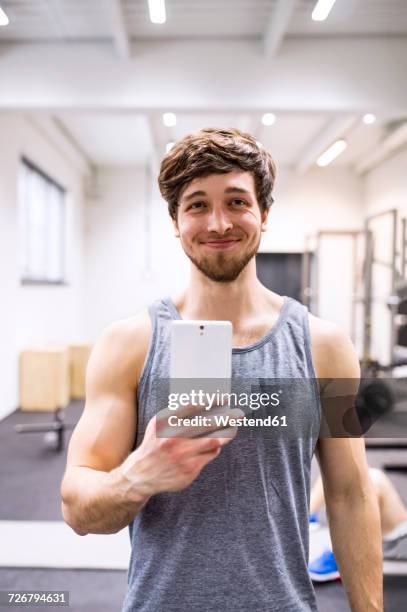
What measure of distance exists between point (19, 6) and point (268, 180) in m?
0.46

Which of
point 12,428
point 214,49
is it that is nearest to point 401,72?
point 214,49

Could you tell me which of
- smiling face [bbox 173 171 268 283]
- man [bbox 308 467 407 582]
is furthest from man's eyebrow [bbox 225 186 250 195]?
man [bbox 308 467 407 582]

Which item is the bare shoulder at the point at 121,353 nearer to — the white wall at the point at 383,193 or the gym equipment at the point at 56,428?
the white wall at the point at 383,193

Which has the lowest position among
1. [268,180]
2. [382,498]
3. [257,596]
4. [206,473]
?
[382,498]

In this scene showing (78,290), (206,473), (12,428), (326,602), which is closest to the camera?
(206,473)

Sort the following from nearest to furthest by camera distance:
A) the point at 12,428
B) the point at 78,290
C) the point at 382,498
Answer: the point at 382,498
the point at 12,428
the point at 78,290

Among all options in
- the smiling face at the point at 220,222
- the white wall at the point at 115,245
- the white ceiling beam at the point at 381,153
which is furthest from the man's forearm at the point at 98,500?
the white ceiling beam at the point at 381,153

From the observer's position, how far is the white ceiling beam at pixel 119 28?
687mm

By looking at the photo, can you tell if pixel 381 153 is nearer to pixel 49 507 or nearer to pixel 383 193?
pixel 383 193

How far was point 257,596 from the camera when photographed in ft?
1.56

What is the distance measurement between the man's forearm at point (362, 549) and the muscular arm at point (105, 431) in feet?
0.89

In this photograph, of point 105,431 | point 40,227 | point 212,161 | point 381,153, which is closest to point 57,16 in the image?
point 212,161

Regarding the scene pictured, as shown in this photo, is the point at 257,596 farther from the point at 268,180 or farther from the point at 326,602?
the point at 326,602

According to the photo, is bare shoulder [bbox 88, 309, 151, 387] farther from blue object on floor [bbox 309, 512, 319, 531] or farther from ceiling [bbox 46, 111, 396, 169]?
blue object on floor [bbox 309, 512, 319, 531]
